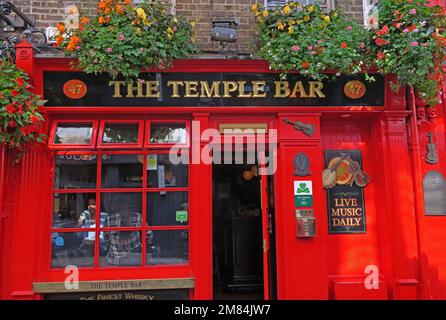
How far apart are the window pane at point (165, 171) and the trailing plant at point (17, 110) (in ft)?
4.95

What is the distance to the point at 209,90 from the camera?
6.17 m

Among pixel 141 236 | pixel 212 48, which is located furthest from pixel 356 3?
pixel 141 236

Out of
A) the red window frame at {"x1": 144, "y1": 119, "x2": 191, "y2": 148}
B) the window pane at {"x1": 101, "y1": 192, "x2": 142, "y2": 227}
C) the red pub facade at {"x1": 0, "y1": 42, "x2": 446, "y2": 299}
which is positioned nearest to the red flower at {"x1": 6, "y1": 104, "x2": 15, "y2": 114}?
the red pub facade at {"x1": 0, "y1": 42, "x2": 446, "y2": 299}

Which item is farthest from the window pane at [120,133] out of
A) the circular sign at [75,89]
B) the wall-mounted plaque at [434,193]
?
the wall-mounted plaque at [434,193]

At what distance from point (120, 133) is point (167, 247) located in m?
1.75

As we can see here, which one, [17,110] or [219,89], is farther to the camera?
[219,89]

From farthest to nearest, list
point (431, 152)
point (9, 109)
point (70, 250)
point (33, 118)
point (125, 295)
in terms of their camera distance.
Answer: point (431, 152)
point (70, 250)
point (125, 295)
point (33, 118)
point (9, 109)

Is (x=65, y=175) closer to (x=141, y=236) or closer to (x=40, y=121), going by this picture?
(x=40, y=121)

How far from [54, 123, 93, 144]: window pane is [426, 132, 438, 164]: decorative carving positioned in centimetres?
487

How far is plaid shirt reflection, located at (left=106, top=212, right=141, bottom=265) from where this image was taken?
6023 mm

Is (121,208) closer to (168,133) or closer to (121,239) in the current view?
(121,239)

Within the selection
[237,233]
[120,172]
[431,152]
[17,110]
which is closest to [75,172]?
[120,172]

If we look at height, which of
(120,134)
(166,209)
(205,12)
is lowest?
(166,209)

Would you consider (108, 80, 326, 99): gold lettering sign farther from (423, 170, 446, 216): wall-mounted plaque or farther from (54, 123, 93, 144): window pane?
(423, 170, 446, 216): wall-mounted plaque
